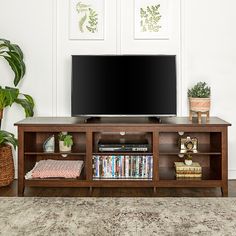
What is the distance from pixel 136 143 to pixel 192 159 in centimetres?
64

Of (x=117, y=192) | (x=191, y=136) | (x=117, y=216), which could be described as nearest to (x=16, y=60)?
(x=117, y=192)

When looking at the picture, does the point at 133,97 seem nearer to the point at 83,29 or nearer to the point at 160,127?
the point at 160,127

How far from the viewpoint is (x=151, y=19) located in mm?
3793

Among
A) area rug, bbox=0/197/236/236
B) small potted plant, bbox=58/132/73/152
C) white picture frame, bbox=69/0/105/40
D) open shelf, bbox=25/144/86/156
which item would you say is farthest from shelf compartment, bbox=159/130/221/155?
area rug, bbox=0/197/236/236

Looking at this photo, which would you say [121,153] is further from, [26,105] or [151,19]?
[151,19]

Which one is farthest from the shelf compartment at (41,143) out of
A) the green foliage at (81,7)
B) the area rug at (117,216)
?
the area rug at (117,216)

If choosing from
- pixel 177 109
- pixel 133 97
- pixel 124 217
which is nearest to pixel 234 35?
pixel 177 109

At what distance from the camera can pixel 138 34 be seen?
3.81 meters

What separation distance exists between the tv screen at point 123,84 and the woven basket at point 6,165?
753 mm

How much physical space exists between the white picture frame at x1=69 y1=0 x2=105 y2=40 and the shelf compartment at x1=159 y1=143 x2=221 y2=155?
127cm

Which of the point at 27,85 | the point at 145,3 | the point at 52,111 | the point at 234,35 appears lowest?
the point at 52,111

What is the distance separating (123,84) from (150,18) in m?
0.76

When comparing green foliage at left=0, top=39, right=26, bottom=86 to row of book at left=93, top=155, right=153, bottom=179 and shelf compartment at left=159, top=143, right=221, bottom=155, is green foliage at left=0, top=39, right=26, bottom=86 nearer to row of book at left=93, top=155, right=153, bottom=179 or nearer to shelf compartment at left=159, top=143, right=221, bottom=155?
row of book at left=93, top=155, right=153, bottom=179

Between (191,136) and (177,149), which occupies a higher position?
(191,136)
